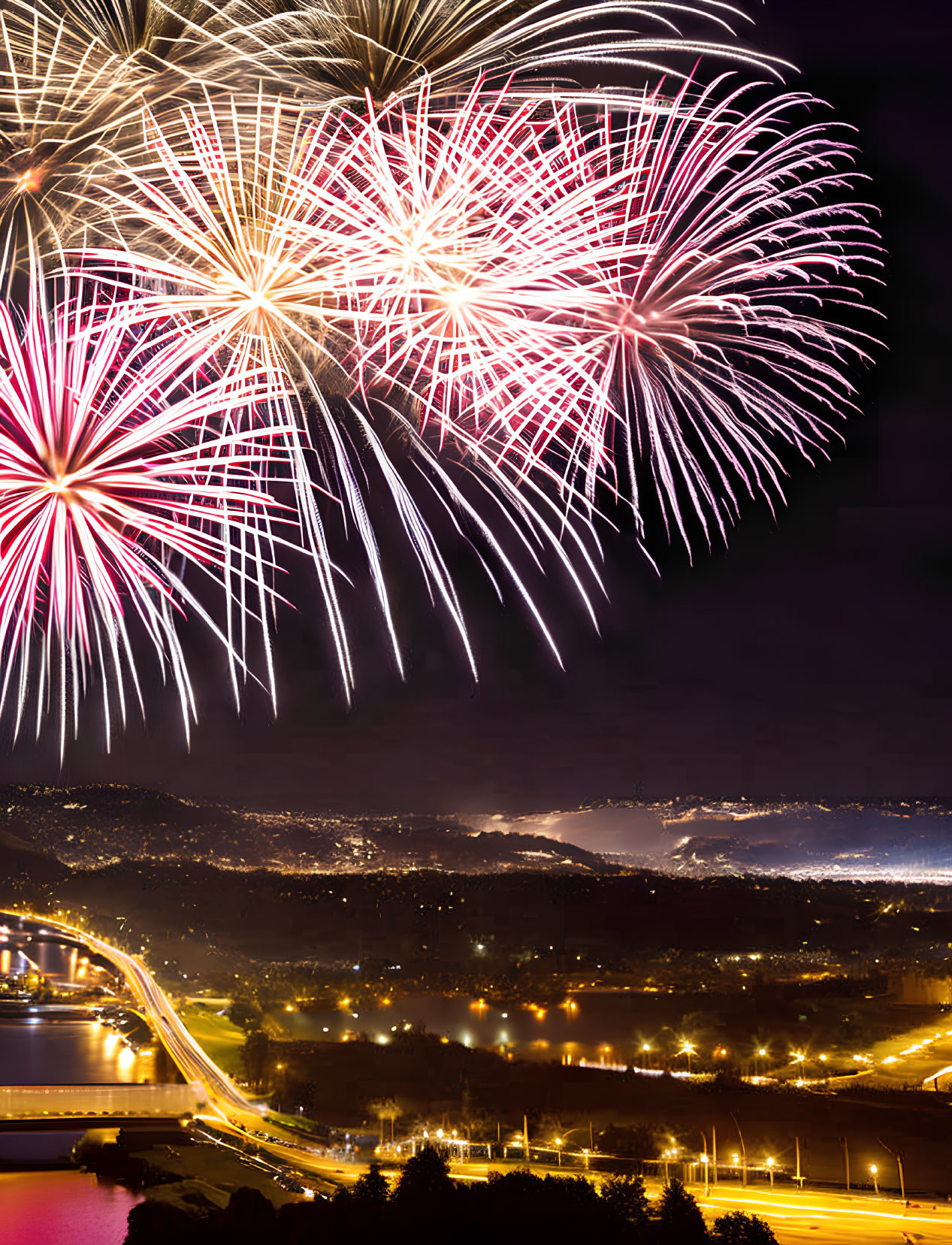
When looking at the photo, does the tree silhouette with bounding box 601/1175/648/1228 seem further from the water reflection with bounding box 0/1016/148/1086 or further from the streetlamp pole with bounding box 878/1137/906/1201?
the water reflection with bounding box 0/1016/148/1086

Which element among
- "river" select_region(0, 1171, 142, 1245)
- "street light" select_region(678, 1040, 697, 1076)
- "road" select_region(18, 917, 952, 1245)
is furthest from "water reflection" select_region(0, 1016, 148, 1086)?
"street light" select_region(678, 1040, 697, 1076)

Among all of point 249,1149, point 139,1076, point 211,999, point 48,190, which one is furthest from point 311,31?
point 211,999

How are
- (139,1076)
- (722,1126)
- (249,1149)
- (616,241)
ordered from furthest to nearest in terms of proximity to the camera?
(139,1076) → (722,1126) → (249,1149) → (616,241)

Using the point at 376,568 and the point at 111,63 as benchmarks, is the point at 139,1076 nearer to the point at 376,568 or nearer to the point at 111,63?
the point at 376,568

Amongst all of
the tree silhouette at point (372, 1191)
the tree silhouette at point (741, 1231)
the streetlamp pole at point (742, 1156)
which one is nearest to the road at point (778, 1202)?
the streetlamp pole at point (742, 1156)

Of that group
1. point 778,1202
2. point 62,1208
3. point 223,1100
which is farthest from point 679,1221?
point 223,1100

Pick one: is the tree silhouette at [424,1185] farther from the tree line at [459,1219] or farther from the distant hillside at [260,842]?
the distant hillside at [260,842]

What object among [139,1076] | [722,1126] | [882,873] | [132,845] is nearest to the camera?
[722,1126]
